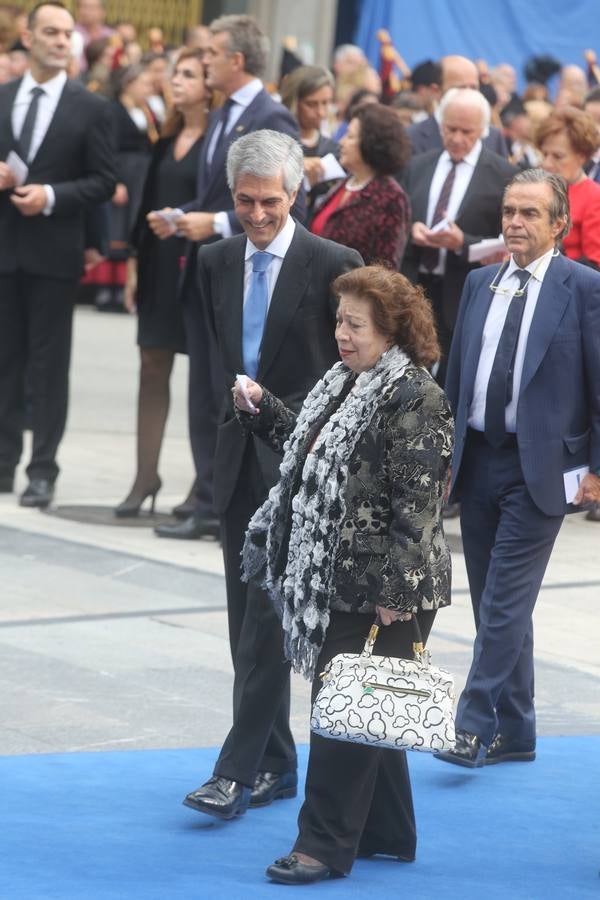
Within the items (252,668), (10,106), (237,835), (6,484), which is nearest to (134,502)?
(6,484)

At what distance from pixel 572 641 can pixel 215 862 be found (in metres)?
3.15

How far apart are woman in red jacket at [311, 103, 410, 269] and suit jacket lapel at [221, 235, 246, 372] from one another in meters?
3.25

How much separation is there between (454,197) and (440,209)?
9 cm

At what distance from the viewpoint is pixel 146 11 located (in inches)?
964

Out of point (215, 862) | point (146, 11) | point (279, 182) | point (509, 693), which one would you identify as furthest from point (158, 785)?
point (146, 11)

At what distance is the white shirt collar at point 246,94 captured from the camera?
917 cm

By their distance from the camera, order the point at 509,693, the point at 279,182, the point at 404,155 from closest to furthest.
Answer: the point at 279,182 < the point at 509,693 < the point at 404,155

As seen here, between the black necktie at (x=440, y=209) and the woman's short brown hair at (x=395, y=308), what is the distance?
484 centimetres

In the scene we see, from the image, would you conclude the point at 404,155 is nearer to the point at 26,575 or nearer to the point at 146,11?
the point at 26,575

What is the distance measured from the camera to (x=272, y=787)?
571 centimetres

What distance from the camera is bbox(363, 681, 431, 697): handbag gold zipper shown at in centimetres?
479

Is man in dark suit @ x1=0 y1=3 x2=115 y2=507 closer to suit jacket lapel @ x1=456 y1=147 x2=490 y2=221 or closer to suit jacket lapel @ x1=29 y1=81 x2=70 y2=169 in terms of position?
suit jacket lapel @ x1=29 y1=81 x2=70 y2=169

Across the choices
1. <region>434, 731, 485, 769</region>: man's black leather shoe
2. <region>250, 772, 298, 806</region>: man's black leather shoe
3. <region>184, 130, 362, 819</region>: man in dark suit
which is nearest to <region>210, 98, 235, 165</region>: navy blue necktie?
<region>184, 130, 362, 819</region>: man in dark suit

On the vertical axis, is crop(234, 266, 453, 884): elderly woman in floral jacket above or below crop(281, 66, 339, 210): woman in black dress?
below
